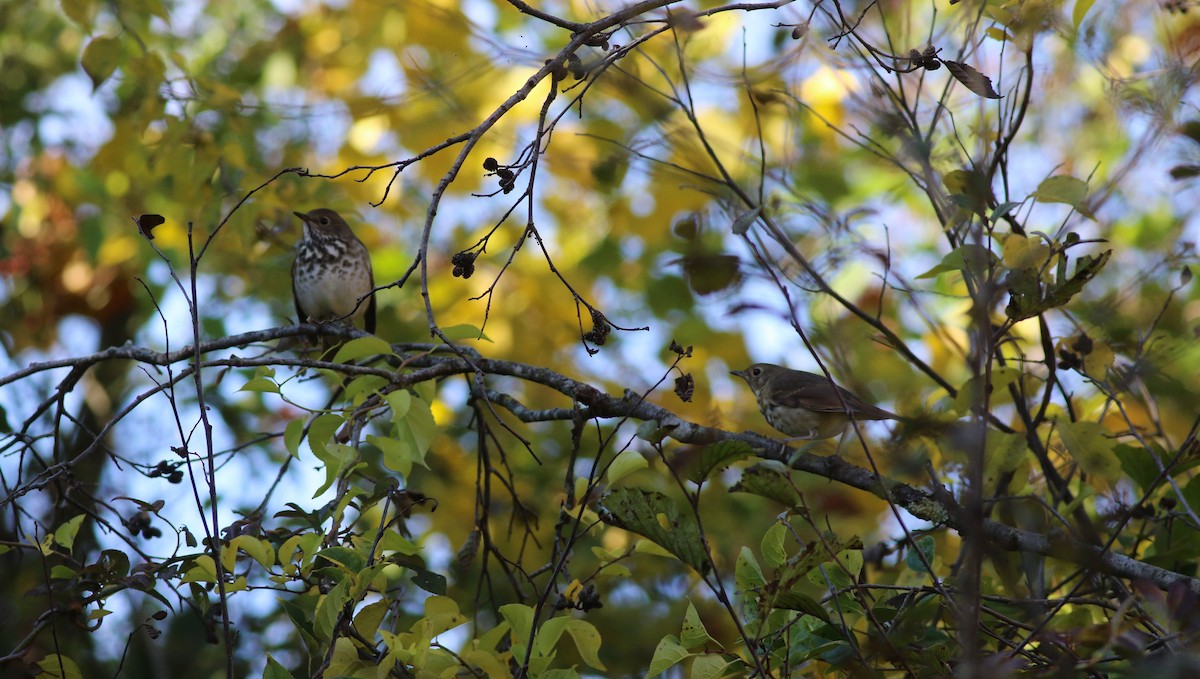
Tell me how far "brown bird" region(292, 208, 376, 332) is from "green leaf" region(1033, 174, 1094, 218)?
4.16 meters

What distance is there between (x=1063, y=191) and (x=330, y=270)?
14.6 feet

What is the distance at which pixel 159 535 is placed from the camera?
3.58 m

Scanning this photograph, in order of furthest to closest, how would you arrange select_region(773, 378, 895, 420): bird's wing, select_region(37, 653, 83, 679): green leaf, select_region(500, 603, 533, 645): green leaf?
select_region(773, 378, 895, 420): bird's wing → select_region(37, 653, 83, 679): green leaf → select_region(500, 603, 533, 645): green leaf

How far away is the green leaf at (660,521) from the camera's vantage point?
8.52 ft

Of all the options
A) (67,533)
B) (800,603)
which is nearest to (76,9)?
(67,533)

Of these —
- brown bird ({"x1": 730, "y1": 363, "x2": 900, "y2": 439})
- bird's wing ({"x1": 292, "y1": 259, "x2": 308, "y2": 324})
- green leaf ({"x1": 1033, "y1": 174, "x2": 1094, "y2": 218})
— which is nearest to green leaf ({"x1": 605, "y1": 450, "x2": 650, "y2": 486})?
green leaf ({"x1": 1033, "y1": 174, "x2": 1094, "y2": 218})

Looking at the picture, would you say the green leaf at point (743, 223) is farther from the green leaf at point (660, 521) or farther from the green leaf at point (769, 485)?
the green leaf at point (660, 521)

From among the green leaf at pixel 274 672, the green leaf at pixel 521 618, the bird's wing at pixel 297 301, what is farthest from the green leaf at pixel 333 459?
the bird's wing at pixel 297 301

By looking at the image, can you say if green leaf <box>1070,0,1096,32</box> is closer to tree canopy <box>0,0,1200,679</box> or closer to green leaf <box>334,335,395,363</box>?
tree canopy <box>0,0,1200,679</box>

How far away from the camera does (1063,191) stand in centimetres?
277

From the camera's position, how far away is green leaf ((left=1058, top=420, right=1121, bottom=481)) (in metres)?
3.12

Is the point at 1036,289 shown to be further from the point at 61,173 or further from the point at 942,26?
the point at 61,173

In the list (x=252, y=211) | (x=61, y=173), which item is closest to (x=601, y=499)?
(x=252, y=211)

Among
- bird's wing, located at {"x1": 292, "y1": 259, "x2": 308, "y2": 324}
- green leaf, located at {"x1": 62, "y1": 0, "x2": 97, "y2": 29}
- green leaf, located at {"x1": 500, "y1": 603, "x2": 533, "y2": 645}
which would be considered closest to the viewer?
green leaf, located at {"x1": 500, "y1": 603, "x2": 533, "y2": 645}
